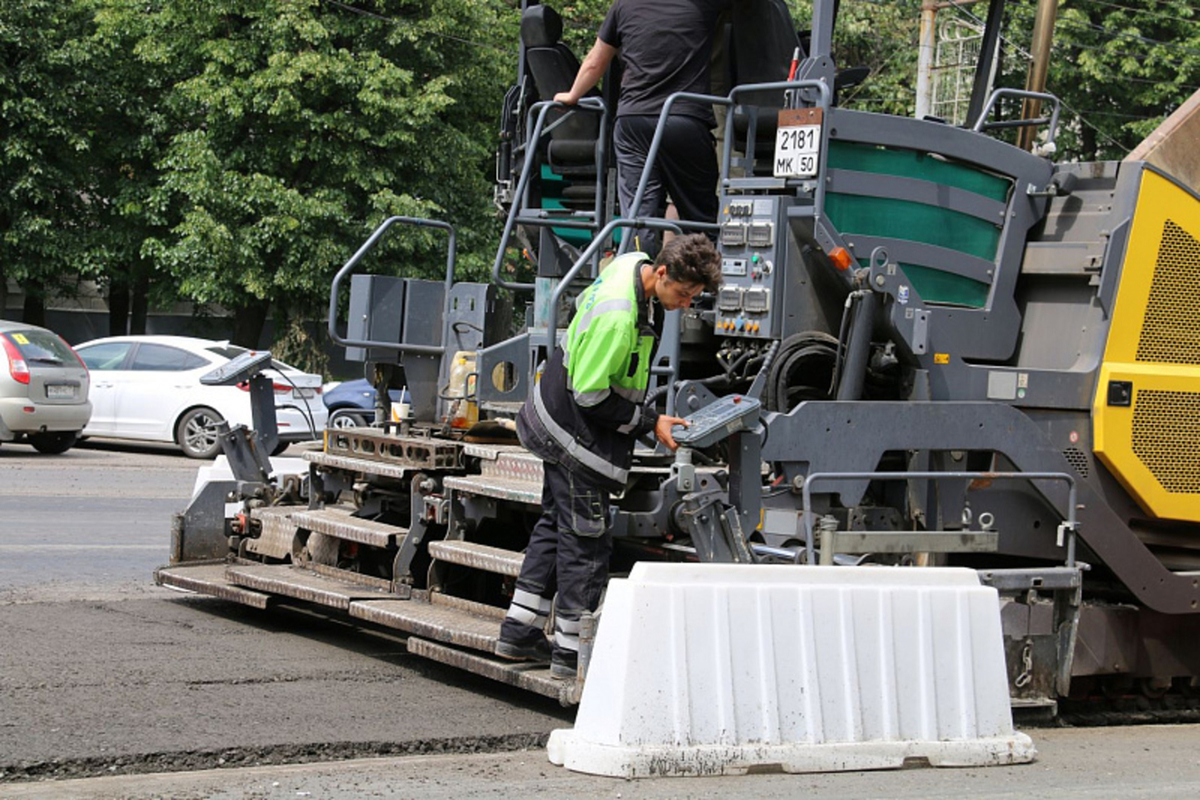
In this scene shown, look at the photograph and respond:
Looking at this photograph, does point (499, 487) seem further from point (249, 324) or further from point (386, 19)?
point (249, 324)

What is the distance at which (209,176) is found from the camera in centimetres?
2641

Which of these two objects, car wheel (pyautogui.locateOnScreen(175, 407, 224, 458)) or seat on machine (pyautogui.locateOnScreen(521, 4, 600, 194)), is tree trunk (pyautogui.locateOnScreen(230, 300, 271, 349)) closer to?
A: car wheel (pyautogui.locateOnScreen(175, 407, 224, 458))

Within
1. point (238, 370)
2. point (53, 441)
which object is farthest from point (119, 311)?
point (238, 370)

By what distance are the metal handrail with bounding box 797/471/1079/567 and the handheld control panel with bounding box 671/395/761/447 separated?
38cm

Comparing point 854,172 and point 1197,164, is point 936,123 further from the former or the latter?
point 1197,164

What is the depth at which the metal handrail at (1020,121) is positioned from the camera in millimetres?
8117

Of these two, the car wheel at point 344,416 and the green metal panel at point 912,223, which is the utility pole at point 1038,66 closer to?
the green metal panel at point 912,223

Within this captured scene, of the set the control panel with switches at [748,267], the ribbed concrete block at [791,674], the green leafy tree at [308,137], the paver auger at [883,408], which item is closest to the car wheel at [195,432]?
the green leafy tree at [308,137]

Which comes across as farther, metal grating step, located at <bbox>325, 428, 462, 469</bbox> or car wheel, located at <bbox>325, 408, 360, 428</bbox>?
car wheel, located at <bbox>325, 408, 360, 428</bbox>

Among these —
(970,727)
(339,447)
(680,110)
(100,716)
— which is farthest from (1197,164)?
(100,716)

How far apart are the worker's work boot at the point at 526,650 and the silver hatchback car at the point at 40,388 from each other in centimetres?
1274

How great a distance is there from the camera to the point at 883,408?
707 cm

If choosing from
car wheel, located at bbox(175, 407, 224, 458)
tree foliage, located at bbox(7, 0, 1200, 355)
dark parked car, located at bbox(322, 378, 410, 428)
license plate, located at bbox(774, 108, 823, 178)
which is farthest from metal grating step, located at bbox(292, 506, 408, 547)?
tree foliage, located at bbox(7, 0, 1200, 355)

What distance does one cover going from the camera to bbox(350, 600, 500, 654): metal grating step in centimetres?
691
